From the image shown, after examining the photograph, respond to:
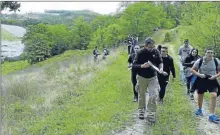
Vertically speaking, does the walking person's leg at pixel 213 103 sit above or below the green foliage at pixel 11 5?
below

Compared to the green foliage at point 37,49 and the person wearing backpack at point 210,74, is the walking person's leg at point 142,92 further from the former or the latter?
the green foliage at point 37,49

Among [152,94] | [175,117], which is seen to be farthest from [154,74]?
[175,117]

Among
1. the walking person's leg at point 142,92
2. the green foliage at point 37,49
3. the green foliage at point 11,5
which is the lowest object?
the green foliage at point 37,49

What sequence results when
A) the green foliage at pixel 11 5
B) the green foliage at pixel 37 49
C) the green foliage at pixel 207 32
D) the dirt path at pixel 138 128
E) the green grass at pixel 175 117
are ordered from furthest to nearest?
the green foliage at pixel 37 49 → the green foliage at pixel 207 32 → the green foliage at pixel 11 5 → the green grass at pixel 175 117 → the dirt path at pixel 138 128

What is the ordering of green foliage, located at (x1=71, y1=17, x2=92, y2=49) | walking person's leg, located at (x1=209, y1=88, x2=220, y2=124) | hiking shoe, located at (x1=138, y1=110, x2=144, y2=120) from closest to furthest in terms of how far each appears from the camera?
walking person's leg, located at (x1=209, y1=88, x2=220, y2=124)
hiking shoe, located at (x1=138, y1=110, x2=144, y2=120)
green foliage, located at (x1=71, y1=17, x2=92, y2=49)

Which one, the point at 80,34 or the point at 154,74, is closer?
the point at 154,74

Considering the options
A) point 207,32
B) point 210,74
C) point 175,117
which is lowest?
point 175,117

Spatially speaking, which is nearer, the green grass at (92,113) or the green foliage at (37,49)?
the green grass at (92,113)

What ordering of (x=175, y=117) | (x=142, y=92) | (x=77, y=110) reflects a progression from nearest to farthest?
(x=142, y=92)
(x=175, y=117)
(x=77, y=110)

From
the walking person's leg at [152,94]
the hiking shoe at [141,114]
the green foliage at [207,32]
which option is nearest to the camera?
the walking person's leg at [152,94]

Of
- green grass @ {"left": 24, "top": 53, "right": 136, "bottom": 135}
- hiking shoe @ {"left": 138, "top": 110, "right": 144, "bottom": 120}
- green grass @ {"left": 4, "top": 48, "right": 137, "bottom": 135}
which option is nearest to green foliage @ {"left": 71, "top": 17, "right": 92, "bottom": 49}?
green grass @ {"left": 4, "top": 48, "right": 137, "bottom": 135}

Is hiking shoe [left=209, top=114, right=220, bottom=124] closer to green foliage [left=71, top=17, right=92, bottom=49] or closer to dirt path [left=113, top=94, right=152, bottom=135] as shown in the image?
dirt path [left=113, top=94, right=152, bottom=135]

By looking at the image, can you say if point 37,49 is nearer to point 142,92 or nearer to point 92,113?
point 92,113

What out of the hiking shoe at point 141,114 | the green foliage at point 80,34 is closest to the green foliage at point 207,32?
the hiking shoe at point 141,114
